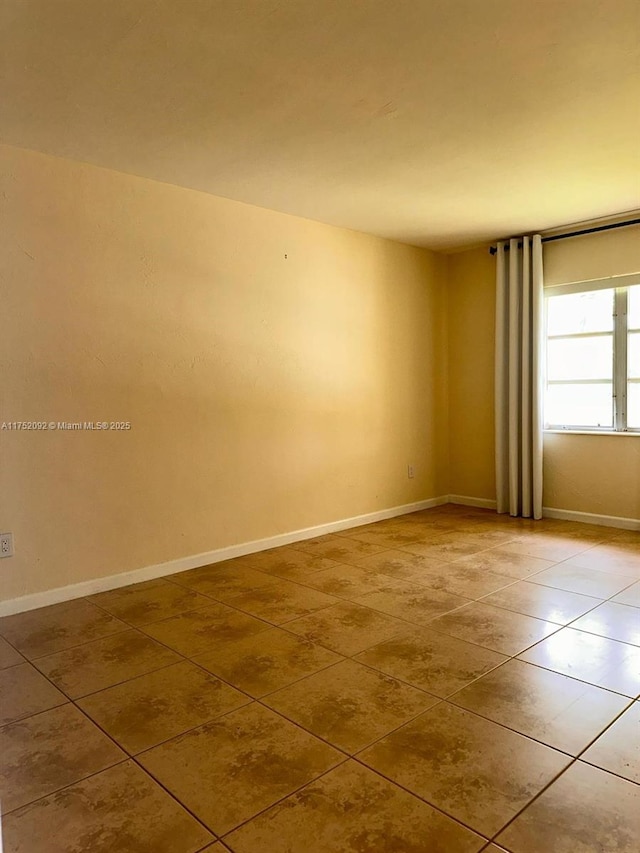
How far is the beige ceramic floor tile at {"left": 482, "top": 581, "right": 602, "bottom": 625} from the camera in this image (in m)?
2.99

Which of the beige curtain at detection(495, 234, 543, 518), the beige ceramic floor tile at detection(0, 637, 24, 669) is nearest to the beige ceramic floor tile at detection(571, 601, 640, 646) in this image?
the beige curtain at detection(495, 234, 543, 518)

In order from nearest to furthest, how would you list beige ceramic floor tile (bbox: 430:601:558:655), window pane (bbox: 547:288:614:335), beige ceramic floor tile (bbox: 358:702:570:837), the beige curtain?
beige ceramic floor tile (bbox: 358:702:570:837)
beige ceramic floor tile (bbox: 430:601:558:655)
window pane (bbox: 547:288:614:335)
the beige curtain

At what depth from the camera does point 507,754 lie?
184 cm

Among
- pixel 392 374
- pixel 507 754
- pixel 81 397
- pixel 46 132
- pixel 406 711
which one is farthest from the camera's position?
pixel 392 374

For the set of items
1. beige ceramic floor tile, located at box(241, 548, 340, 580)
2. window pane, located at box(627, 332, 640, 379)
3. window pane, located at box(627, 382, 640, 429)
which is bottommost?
beige ceramic floor tile, located at box(241, 548, 340, 580)

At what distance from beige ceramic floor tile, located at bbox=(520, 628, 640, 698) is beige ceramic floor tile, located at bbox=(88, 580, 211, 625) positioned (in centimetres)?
173

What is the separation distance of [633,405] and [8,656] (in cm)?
463

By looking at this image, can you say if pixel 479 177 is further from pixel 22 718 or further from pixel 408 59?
pixel 22 718

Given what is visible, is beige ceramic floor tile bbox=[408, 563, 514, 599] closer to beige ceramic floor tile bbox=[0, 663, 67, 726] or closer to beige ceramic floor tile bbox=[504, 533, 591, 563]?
beige ceramic floor tile bbox=[504, 533, 591, 563]

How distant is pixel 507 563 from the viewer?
153 inches

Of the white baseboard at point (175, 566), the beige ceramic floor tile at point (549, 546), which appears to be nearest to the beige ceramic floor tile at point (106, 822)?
the white baseboard at point (175, 566)

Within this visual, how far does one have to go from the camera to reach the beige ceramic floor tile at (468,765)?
1610 mm

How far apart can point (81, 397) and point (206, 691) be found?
73.2 inches

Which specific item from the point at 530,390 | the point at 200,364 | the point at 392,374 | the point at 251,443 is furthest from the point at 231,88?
the point at 530,390
